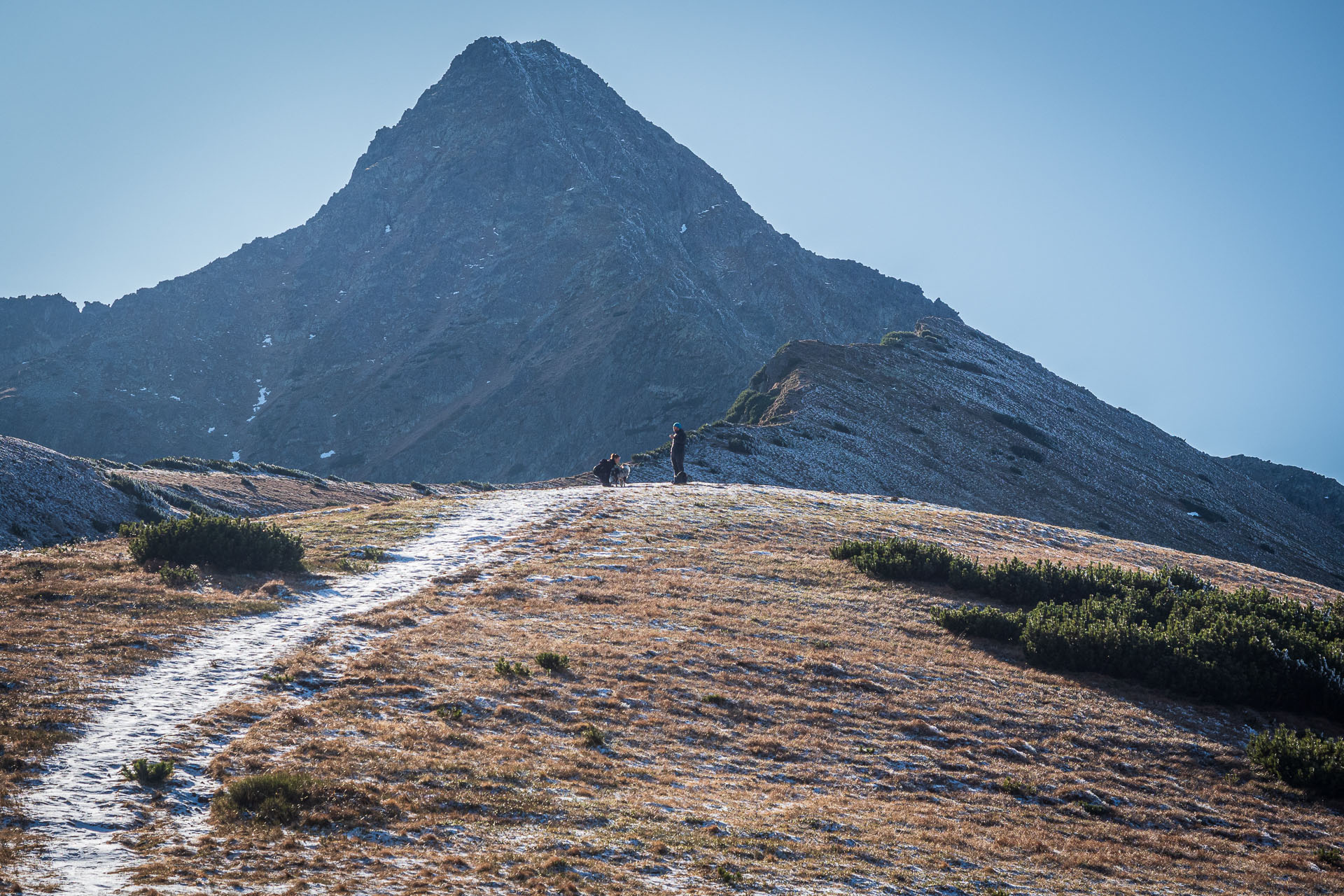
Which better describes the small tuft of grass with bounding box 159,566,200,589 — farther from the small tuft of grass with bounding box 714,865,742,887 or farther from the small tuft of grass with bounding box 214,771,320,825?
the small tuft of grass with bounding box 714,865,742,887

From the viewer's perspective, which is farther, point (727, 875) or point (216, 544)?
point (216, 544)

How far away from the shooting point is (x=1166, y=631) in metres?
17.7

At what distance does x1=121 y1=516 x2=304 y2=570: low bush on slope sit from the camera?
19016 mm

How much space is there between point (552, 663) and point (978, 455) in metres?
59.8

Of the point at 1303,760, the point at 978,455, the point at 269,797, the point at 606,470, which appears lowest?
the point at 269,797

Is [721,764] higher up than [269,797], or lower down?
higher up

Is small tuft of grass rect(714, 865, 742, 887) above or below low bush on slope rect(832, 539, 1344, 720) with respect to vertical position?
below

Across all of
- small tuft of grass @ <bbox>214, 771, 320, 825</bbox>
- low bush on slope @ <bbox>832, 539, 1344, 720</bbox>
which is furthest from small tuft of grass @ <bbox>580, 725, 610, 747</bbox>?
low bush on slope @ <bbox>832, 539, 1344, 720</bbox>

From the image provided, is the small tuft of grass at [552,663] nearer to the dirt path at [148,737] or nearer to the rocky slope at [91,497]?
the dirt path at [148,737]

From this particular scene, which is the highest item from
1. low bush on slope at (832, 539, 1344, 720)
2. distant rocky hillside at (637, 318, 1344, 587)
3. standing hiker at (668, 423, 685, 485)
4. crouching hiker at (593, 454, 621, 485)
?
distant rocky hillside at (637, 318, 1344, 587)

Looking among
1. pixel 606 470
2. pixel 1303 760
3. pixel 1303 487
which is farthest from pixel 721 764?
pixel 1303 487

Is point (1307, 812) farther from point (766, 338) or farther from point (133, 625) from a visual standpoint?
point (766, 338)

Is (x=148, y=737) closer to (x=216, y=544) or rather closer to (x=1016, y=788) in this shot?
(x=216, y=544)

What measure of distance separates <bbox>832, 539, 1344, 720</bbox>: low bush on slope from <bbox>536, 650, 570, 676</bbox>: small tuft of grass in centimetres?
969
